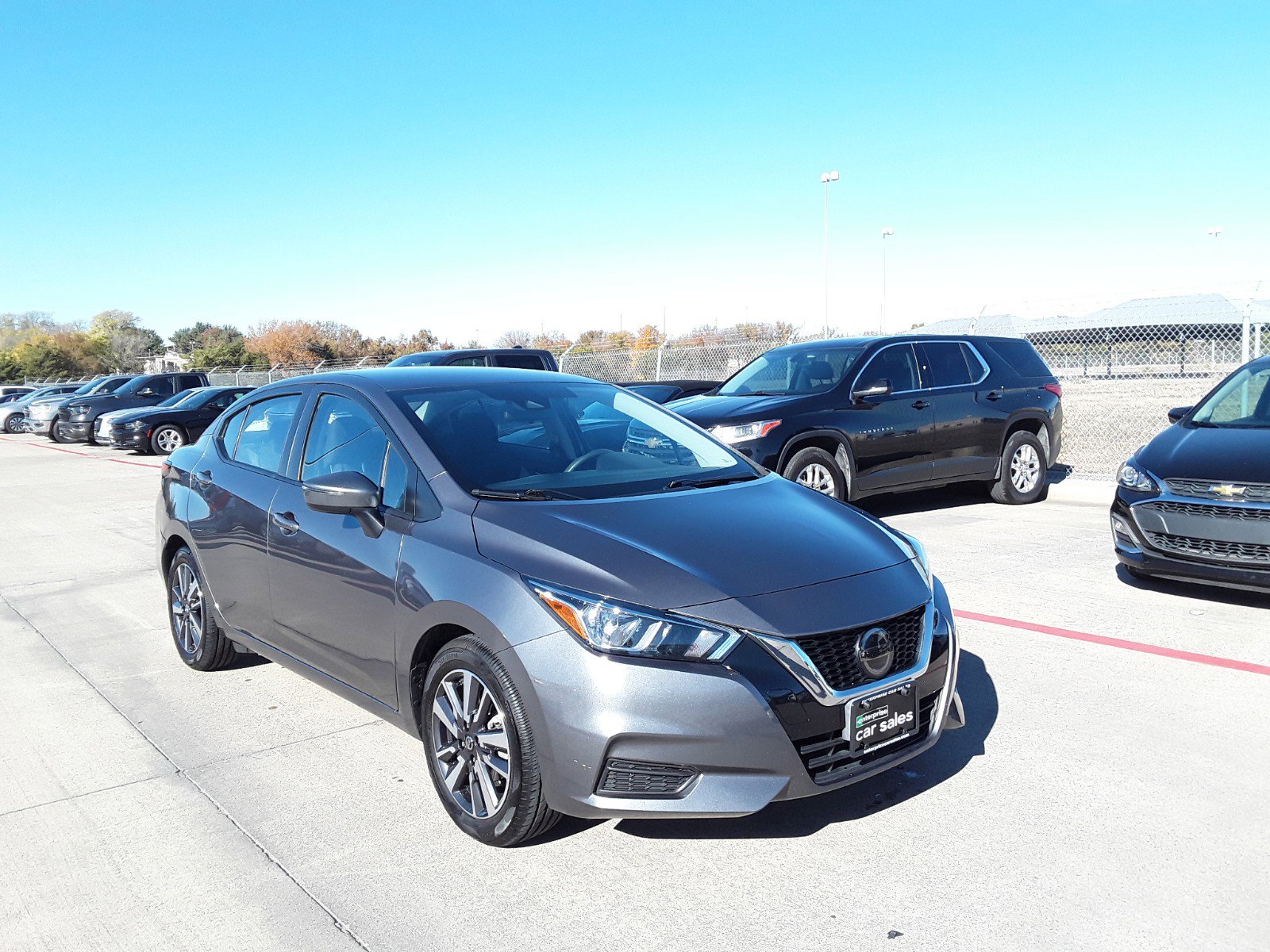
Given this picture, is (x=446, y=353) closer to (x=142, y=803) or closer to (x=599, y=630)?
(x=142, y=803)

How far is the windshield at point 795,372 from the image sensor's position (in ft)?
33.3

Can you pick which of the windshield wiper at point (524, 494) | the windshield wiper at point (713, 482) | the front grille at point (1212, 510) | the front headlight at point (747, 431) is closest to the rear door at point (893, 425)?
the front headlight at point (747, 431)

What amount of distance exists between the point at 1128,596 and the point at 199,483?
562 cm

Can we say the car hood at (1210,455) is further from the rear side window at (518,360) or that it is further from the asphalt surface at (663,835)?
the rear side window at (518,360)

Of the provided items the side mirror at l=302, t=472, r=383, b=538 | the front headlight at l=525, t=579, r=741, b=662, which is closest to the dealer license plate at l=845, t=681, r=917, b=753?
the front headlight at l=525, t=579, r=741, b=662

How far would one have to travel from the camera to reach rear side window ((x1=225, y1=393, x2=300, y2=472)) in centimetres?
482

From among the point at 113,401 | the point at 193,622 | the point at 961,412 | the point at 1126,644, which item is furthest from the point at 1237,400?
the point at 113,401

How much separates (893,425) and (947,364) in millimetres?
1114

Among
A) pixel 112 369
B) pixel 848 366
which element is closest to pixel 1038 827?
pixel 848 366

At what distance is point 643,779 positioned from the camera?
3.09 m

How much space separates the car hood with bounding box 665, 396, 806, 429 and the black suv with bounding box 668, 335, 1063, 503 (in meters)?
0.02

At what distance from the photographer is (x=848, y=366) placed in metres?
10.1

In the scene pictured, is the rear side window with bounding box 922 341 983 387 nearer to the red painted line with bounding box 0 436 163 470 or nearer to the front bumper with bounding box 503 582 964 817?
the front bumper with bounding box 503 582 964 817

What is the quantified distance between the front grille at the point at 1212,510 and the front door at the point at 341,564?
477 cm
